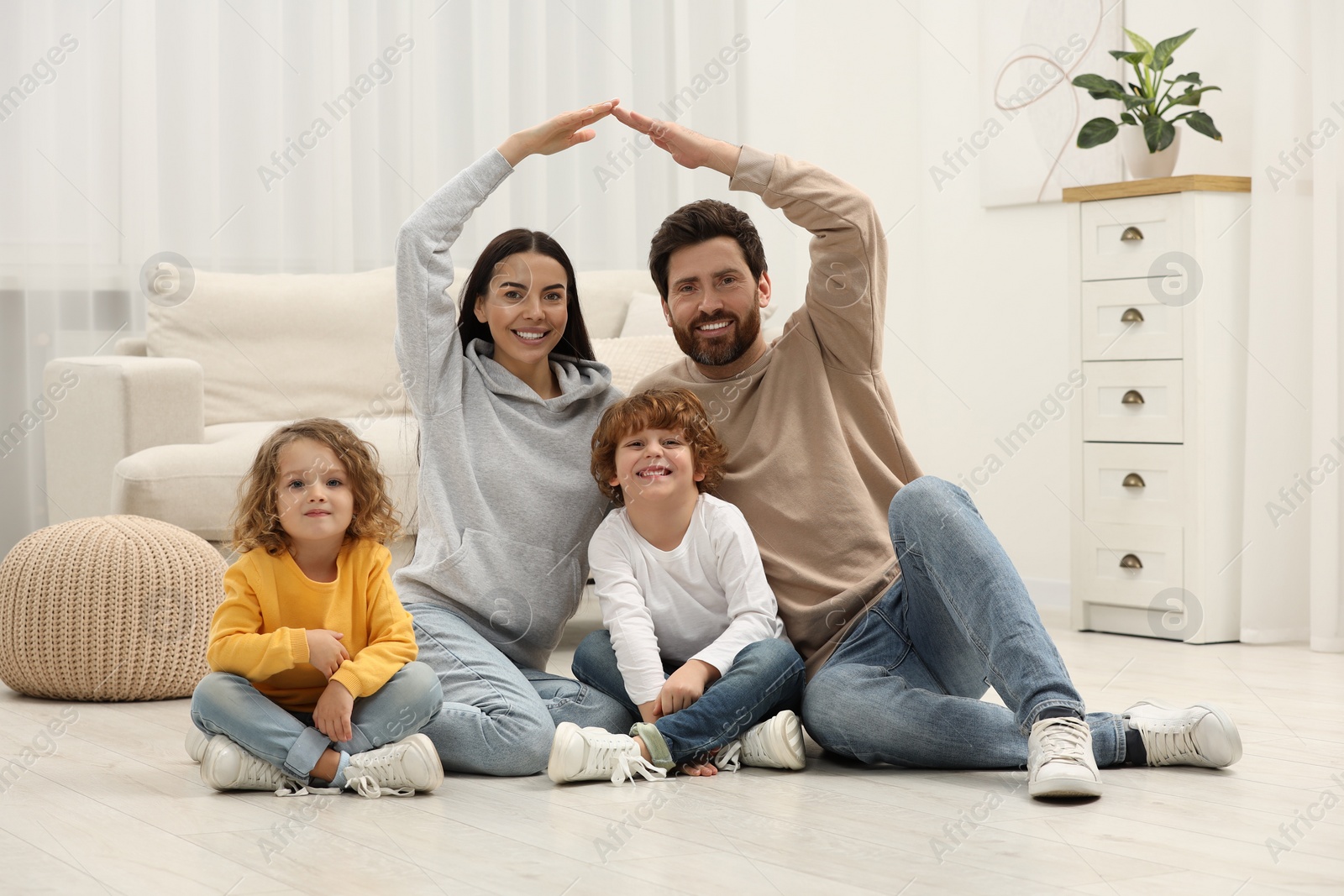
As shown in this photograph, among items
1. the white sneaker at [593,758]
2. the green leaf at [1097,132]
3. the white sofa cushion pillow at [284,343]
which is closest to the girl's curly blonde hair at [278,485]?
the white sneaker at [593,758]

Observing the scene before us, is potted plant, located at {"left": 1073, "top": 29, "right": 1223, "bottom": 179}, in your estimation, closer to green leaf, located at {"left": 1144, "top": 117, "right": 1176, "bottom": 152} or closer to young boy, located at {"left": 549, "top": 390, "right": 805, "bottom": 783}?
green leaf, located at {"left": 1144, "top": 117, "right": 1176, "bottom": 152}

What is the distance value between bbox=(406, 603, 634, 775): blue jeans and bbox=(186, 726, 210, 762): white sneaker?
25 centimetres

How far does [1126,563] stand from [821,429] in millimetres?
1419

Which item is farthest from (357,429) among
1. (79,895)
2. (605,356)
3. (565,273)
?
(79,895)

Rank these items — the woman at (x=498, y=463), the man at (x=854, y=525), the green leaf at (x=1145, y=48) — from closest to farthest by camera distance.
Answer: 1. the man at (x=854, y=525)
2. the woman at (x=498, y=463)
3. the green leaf at (x=1145, y=48)

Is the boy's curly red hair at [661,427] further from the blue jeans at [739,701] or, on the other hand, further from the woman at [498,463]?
the blue jeans at [739,701]

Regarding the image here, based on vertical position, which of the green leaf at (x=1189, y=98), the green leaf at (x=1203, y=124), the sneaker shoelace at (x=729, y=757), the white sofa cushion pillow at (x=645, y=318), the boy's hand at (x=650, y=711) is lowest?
the sneaker shoelace at (x=729, y=757)

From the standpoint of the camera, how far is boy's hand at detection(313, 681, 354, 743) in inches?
63.4

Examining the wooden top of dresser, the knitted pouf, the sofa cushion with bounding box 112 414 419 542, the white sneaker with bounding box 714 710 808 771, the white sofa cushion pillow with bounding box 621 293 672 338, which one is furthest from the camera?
the white sofa cushion pillow with bounding box 621 293 672 338

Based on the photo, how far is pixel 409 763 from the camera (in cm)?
160

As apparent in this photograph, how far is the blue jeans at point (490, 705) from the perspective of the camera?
171cm

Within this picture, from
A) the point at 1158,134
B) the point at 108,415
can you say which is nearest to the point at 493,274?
the point at 108,415

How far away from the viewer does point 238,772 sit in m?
1.62

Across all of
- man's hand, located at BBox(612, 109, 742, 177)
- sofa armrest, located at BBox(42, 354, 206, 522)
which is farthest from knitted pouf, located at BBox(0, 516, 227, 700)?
man's hand, located at BBox(612, 109, 742, 177)
